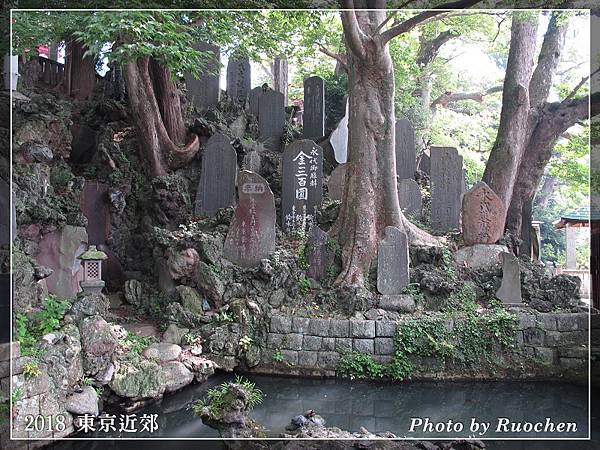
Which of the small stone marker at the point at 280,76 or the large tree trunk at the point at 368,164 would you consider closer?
the large tree trunk at the point at 368,164

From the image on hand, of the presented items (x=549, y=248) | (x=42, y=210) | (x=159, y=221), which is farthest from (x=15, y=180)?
(x=549, y=248)

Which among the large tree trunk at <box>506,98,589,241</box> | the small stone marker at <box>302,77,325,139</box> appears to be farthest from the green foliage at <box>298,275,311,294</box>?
the small stone marker at <box>302,77,325,139</box>

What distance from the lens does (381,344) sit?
5090 millimetres

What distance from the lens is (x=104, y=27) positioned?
4.05 meters

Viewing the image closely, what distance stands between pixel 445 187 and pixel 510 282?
2166 mm

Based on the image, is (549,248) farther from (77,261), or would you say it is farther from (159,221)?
(77,261)

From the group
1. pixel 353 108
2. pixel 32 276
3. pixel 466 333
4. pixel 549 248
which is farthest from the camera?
pixel 549 248

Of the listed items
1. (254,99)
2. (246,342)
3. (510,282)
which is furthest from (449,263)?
(254,99)

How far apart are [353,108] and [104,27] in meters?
3.32

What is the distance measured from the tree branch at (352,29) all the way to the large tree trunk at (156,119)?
139 inches

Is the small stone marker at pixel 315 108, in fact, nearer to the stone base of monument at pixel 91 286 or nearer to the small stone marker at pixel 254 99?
the small stone marker at pixel 254 99

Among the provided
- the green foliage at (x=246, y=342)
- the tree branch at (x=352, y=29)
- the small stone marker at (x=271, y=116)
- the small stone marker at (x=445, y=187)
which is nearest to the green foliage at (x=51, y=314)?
the green foliage at (x=246, y=342)

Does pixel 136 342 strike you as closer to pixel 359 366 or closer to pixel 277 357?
pixel 277 357

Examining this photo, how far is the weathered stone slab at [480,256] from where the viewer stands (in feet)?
20.4
